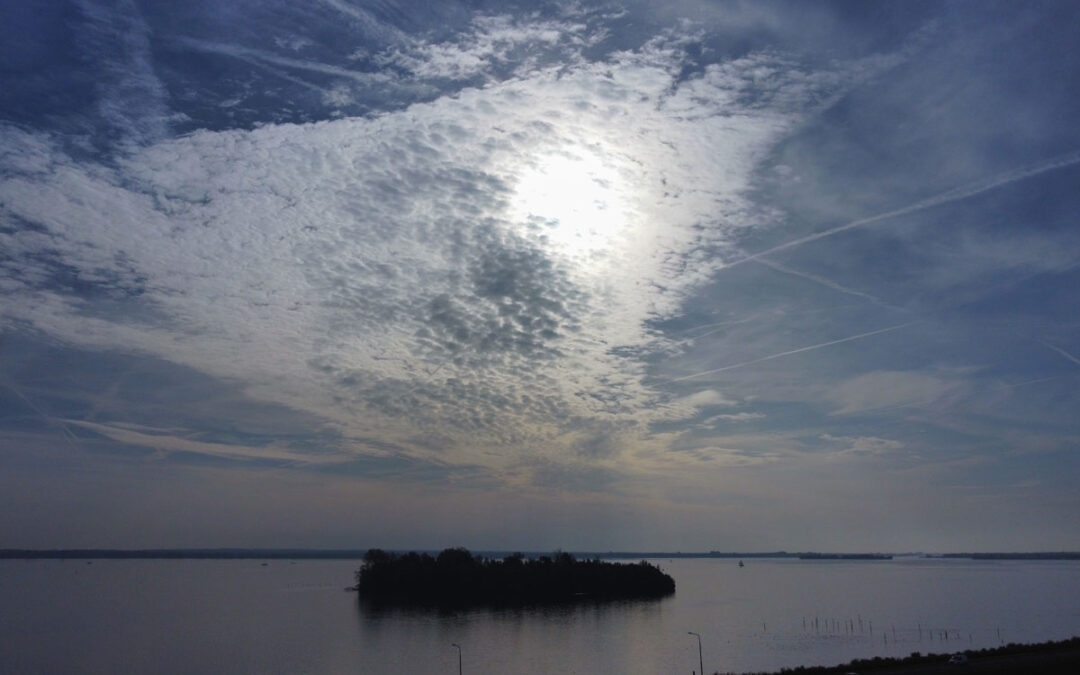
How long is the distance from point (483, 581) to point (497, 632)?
52.2 metres

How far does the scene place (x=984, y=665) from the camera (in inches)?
2122

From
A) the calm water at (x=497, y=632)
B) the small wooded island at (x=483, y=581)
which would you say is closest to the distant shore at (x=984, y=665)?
the calm water at (x=497, y=632)

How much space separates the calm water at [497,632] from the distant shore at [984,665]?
591 inches

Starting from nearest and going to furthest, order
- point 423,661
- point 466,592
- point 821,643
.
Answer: point 423,661 → point 821,643 → point 466,592

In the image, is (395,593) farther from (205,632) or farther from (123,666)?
(123,666)

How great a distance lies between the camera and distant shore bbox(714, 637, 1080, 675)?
5088 cm

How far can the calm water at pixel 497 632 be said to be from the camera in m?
74.9

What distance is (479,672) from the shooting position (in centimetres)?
7075

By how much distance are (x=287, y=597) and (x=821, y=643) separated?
124 m

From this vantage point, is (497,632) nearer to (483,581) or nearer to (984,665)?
(483,581)

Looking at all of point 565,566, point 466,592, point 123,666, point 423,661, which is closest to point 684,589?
point 565,566

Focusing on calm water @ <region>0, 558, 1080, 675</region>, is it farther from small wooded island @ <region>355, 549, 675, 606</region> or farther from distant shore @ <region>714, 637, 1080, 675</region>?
distant shore @ <region>714, 637, 1080, 675</region>

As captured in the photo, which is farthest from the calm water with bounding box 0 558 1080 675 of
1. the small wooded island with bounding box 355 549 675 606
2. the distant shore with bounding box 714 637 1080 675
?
the distant shore with bounding box 714 637 1080 675

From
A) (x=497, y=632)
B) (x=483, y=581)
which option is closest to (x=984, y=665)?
(x=497, y=632)
